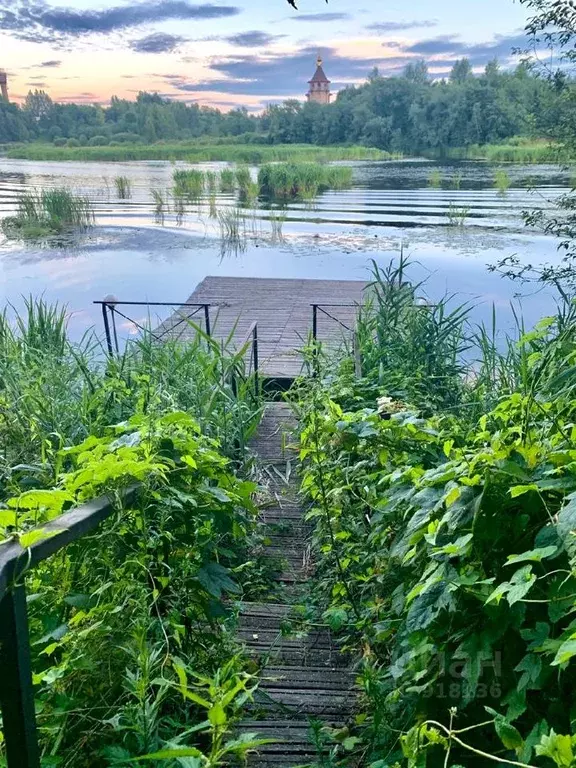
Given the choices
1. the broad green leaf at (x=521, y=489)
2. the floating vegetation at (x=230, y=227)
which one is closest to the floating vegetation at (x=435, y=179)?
the floating vegetation at (x=230, y=227)

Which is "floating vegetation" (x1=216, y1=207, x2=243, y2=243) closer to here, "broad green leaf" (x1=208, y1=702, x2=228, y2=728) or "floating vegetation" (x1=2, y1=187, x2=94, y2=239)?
"floating vegetation" (x1=2, y1=187, x2=94, y2=239)

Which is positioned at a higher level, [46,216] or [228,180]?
[228,180]

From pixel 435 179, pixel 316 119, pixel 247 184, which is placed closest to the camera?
pixel 247 184

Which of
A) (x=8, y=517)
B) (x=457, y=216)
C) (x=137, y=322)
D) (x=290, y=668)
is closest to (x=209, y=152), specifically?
(x=457, y=216)

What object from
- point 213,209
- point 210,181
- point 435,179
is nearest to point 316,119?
point 435,179

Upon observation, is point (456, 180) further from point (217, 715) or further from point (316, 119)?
point (217, 715)

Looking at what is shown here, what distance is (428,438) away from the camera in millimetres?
1497

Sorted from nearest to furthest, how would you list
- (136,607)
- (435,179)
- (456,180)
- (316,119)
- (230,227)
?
(136,607)
(230,227)
(456,180)
(316,119)
(435,179)

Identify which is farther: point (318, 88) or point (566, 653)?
point (318, 88)

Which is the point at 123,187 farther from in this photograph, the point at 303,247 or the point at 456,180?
the point at 456,180

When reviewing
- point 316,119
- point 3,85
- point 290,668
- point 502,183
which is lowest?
point 290,668

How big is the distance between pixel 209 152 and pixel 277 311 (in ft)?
52.1

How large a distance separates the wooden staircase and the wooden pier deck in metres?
3.18

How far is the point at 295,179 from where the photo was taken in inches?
734
